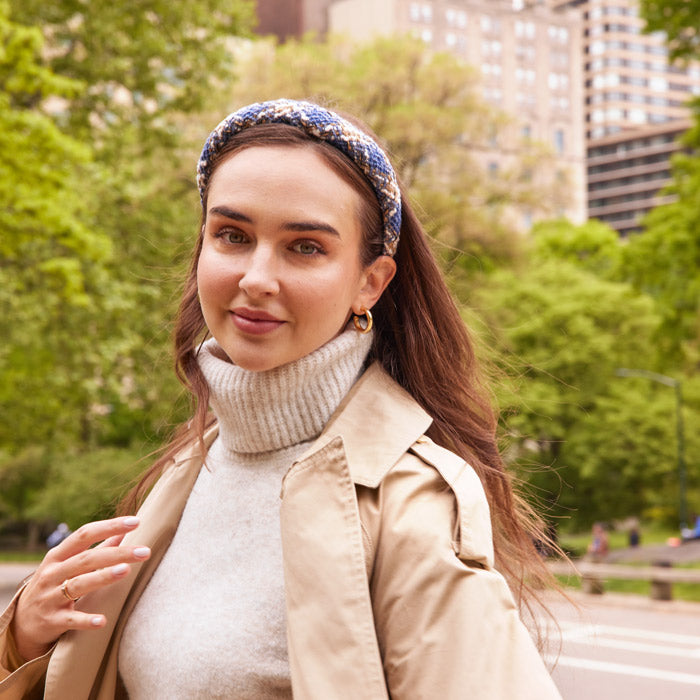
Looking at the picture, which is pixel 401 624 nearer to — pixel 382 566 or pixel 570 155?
pixel 382 566

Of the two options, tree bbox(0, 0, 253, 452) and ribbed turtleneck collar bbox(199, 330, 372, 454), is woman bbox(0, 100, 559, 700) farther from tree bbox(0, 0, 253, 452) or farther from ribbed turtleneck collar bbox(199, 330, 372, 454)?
tree bbox(0, 0, 253, 452)

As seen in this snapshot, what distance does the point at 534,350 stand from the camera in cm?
2742

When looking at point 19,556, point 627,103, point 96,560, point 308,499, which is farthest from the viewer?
point 627,103

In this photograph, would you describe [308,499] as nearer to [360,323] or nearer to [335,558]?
[335,558]

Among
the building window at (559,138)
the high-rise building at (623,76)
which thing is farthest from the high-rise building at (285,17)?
the high-rise building at (623,76)

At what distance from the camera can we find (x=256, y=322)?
1662 millimetres

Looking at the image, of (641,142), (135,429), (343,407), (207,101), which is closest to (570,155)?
(641,142)

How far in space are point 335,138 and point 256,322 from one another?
33 cm

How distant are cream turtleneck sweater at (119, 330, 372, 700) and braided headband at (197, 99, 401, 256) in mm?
231

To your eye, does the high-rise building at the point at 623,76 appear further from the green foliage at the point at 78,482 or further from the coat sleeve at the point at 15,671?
the coat sleeve at the point at 15,671

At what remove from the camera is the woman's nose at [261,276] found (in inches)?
63.6

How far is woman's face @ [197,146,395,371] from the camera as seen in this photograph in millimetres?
1624

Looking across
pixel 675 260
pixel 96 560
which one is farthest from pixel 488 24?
pixel 96 560

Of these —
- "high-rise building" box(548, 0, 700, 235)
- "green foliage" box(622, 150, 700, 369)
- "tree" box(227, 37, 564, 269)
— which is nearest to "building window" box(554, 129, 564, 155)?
"high-rise building" box(548, 0, 700, 235)
